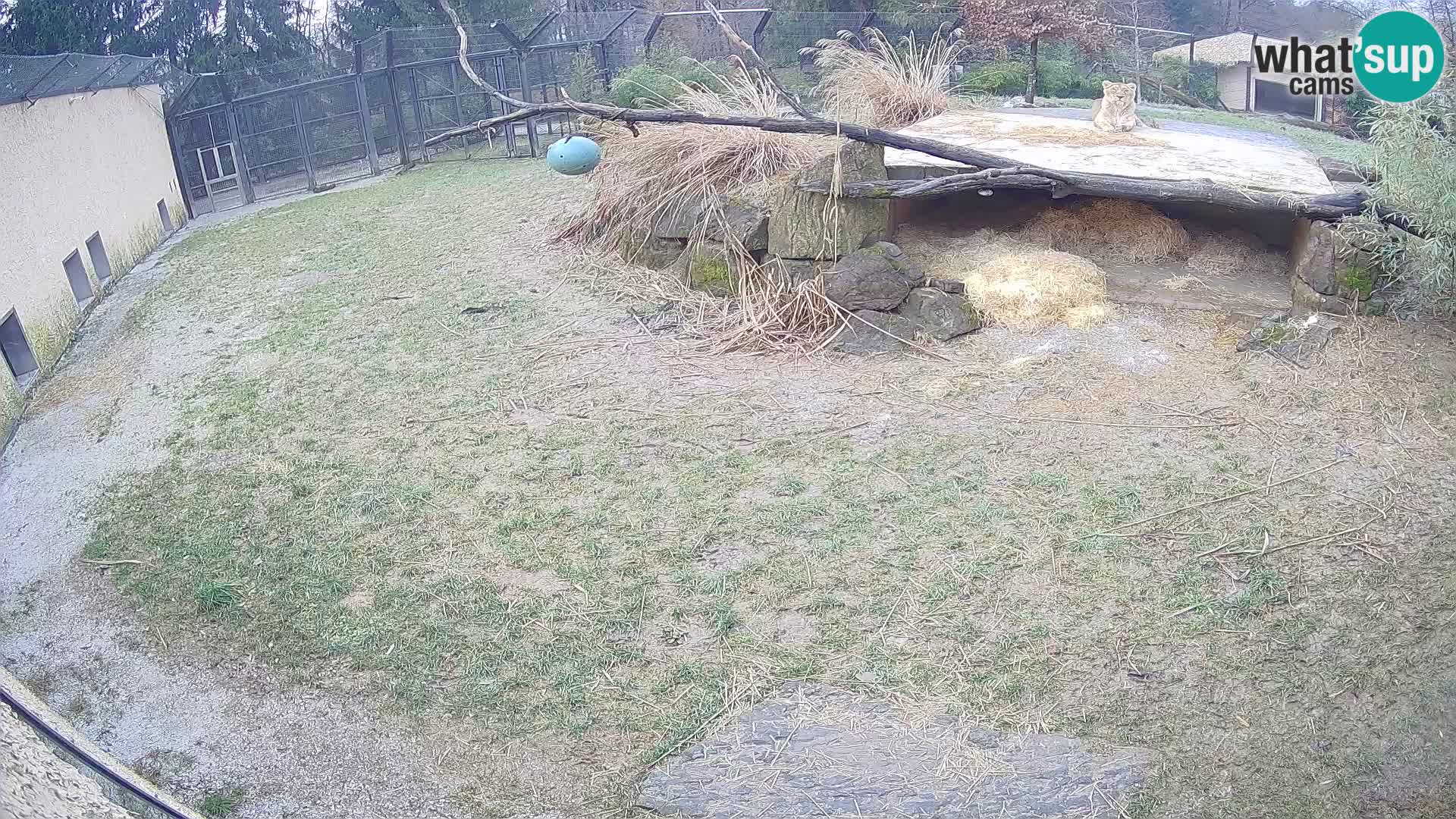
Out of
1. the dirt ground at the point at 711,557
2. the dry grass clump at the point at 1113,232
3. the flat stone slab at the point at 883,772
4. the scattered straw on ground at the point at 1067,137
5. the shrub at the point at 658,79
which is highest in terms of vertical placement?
the shrub at the point at 658,79

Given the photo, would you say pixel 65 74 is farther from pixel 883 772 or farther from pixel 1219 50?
pixel 1219 50

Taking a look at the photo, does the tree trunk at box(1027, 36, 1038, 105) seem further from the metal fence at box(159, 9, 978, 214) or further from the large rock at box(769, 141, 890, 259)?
the large rock at box(769, 141, 890, 259)

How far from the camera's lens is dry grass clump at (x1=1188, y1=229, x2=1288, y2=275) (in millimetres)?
6543

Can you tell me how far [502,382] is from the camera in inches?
227

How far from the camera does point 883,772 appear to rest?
9.81 ft

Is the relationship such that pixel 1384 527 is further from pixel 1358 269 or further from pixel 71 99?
pixel 71 99

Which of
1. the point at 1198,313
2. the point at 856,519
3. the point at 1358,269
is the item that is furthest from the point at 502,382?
the point at 1358,269

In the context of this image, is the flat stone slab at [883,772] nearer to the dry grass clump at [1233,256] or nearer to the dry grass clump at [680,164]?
the dry grass clump at [680,164]

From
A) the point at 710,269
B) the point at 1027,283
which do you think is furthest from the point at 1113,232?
the point at 710,269

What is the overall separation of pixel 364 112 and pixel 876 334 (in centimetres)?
982

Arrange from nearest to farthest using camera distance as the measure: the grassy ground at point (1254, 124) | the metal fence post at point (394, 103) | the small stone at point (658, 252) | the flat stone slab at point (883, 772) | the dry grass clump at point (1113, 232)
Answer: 1. the flat stone slab at point (883, 772)
2. the dry grass clump at point (1113, 232)
3. the small stone at point (658, 252)
4. the grassy ground at point (1254, 124)
5. the metal fence post at point (394, 103)

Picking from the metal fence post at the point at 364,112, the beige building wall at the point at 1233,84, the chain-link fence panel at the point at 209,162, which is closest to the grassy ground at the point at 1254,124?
the beige building wall at the point at 1233,84

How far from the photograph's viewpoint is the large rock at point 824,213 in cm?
629

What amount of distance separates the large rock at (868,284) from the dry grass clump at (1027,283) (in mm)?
466
